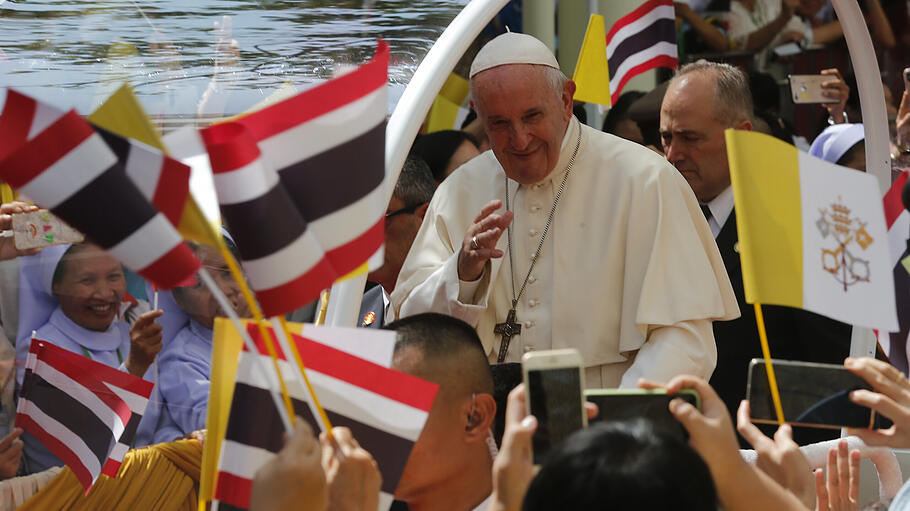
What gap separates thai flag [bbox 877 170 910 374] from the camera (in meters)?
3.74

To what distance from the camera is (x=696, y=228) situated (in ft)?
12.1

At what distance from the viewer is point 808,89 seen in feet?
19.4

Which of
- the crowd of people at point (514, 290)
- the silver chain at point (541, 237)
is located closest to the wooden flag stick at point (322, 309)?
the crowd of people at point (514, 290)

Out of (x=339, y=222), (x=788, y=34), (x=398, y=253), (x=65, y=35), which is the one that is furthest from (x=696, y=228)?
(x=788, y=34)

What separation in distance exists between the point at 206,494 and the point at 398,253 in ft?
6.52

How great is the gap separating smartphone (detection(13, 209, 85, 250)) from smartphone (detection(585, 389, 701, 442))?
216 centimetres

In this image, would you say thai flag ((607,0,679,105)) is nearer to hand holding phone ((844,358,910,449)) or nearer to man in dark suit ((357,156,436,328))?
man in dark suit ((357,156,436,328))

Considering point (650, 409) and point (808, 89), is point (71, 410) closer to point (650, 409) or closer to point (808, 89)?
point (650, 409)

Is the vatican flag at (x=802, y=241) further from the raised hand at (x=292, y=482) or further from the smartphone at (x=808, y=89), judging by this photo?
the smartphone at (x=808, y=89)

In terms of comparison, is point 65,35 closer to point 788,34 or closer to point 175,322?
point 175,322

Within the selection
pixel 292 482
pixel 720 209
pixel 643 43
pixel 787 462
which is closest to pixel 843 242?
pixel 787 462

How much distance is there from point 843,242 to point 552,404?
719mm

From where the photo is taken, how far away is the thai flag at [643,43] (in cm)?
571

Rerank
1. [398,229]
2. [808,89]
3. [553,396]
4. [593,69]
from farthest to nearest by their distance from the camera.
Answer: [808,89], [593,69], [398,229], [553,396]
